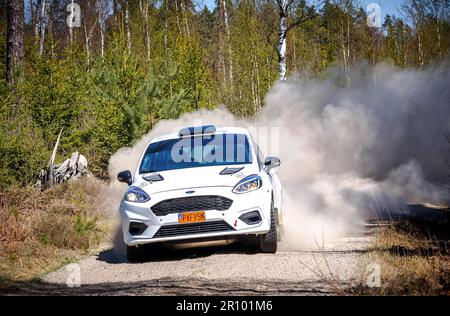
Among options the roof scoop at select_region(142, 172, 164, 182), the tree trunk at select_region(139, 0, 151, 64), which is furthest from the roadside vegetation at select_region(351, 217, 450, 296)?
the tree trunk at select_region(139, 0, 151, 64)

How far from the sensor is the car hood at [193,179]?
907 cm

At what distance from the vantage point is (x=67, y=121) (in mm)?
21219

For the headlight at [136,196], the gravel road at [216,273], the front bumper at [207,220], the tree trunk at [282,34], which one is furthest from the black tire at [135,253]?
the tree trunk at [282,34]

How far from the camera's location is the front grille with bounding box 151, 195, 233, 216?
348 inches

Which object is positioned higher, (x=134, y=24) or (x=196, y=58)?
(x=134, y=24)

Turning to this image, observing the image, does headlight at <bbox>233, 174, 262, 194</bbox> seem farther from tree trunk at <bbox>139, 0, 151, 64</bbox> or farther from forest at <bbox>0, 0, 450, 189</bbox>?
tree trunk at <bbox>139, 0, 151, 64</bbox>

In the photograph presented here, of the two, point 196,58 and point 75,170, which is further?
point 196,58

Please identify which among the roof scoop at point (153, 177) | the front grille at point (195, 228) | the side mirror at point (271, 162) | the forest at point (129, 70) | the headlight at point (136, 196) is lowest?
the front grille at point (195, 228)

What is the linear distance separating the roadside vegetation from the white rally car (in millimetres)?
1687

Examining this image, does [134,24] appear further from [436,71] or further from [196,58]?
[436,71]

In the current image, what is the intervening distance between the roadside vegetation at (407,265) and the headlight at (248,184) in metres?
1.86

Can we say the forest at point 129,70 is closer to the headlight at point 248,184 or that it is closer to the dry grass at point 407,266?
the headlight at point 248,184

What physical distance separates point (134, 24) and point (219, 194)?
3433cm
